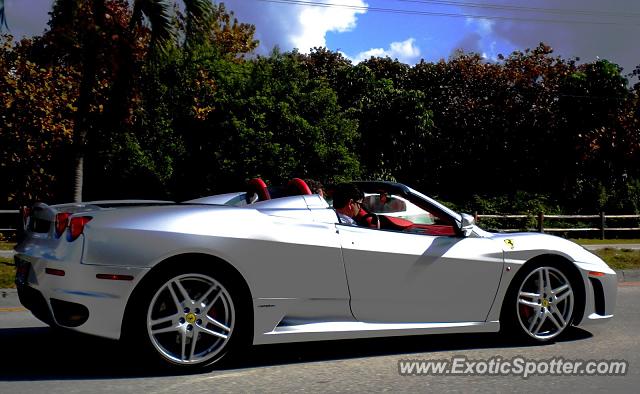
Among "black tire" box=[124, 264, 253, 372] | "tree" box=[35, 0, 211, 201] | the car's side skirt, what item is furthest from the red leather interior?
"tree" box=[35, 0, 211, 201]

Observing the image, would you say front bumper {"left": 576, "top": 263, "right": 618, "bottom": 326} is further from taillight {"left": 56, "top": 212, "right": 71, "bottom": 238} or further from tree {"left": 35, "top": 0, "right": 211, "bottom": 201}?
tree {"left": 35, "top": 0, "right": 211, "bottom": 201}

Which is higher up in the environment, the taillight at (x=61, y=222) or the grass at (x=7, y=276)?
the taillight at (x=61, y=222)

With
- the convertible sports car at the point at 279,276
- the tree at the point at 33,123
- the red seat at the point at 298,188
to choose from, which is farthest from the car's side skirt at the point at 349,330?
the tree at the point at 33,123

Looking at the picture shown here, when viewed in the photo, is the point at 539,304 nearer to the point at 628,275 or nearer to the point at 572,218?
the point at 628,275

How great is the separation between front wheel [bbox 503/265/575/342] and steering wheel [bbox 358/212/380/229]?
1168 millimetres

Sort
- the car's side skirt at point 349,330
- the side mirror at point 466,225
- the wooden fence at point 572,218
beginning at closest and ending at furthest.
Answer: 1. the car's side skirt at point 349,330
2. the side mirror at point 466,225
3. the wooden fence at point 572,218

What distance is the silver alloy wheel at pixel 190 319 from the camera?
4668 mm

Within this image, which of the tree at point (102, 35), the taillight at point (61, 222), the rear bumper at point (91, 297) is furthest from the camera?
the tree at point (102, 35)

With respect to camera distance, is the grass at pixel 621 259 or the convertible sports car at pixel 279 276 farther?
the grass at pixel 621 259

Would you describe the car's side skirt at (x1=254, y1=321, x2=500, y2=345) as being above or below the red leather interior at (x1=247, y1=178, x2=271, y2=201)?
below

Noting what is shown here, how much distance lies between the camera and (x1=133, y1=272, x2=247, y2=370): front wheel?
15.2 feet

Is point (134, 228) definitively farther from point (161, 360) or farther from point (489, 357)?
point (489, 357)

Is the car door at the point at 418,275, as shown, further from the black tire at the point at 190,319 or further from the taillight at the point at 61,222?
the taillight at the point at 61,222

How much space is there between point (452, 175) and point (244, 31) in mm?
10570
